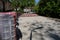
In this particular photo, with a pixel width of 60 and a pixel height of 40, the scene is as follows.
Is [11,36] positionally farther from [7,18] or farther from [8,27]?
[7,18]

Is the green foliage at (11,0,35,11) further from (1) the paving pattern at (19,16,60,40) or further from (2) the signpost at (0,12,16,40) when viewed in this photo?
(2) the signpost at (0,12,16,40)

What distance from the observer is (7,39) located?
344cm

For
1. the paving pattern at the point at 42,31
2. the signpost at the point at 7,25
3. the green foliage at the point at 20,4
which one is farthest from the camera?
the green foliage at the point at 20,4

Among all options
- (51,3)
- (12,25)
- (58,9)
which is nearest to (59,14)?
(58,9)

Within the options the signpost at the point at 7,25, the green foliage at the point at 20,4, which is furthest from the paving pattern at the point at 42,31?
the green foliage at the point at 20,4

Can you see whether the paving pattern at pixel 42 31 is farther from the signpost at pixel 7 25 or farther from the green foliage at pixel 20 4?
the green foliage at pixel 20 4

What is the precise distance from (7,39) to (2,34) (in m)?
0.17

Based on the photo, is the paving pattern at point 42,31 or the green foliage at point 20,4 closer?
the paving pattern at point 42,31

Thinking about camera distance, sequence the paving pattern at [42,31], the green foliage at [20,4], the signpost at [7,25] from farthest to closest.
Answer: the green foliage at [20,4]
the paving pattern at [42,31]
the signpost at [7,25]

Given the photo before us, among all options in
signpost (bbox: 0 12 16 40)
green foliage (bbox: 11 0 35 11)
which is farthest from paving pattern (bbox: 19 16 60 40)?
green foliage (bbox: 11 0 35 11)

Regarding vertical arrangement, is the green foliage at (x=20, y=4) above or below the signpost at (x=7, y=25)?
below

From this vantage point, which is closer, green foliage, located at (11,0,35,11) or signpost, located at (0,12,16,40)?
signpost, located at (0,12,16,40)

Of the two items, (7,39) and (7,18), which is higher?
(7,18)

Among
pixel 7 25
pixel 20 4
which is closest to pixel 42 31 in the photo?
pixel 7 25
